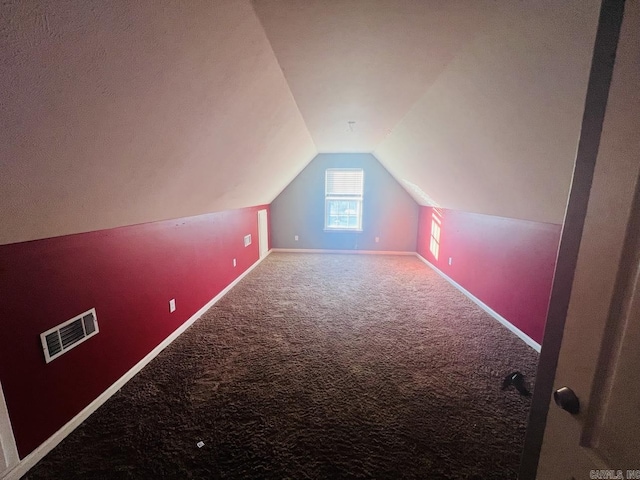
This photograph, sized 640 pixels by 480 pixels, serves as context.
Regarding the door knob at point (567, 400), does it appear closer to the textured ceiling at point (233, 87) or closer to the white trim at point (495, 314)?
the textured ceiling at point (233, 87)

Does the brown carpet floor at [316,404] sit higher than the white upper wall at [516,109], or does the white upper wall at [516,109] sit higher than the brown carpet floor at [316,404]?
the white upper wall at [516,109]

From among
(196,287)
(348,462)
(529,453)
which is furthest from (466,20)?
(196,287)

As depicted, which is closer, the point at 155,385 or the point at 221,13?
the point at 221,13

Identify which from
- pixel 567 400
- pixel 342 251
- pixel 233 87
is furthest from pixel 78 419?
pixel 342 251

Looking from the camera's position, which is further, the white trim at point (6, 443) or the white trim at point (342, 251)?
the white trim at point (342, 251)

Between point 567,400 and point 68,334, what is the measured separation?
7.51ft

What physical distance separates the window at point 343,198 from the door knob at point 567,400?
5.47 metres

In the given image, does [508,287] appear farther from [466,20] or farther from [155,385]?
[155,385]

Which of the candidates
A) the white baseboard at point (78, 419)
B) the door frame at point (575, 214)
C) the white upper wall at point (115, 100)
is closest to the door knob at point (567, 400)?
the door frame at point (575, 214)

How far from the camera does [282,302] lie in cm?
339

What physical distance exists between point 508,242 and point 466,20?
2.41m

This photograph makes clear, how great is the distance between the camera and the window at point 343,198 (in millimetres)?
5806

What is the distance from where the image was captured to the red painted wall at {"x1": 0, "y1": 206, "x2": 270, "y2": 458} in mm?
1272

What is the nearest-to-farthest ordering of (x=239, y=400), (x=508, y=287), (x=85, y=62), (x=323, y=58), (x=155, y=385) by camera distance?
(x=85, y=62) → (x=323, y=58) → (x=239, y=400) → (x=155, y=385) → (x=508, y=287)
